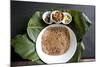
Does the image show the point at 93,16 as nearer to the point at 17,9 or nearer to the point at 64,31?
the point at 64,31

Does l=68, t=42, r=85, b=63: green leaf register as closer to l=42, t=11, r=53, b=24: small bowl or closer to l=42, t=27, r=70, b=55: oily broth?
l=42, t=27, r=70, b=55: oily broth

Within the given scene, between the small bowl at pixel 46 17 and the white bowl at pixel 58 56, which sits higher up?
the small bowl at pixel 46 17

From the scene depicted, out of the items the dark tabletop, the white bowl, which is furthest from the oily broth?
the dark tabletop

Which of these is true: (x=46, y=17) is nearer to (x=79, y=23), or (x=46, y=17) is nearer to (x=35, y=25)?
(x=35, y=25)

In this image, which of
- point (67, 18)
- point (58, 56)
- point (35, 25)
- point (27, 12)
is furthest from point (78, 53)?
point (27, 12)

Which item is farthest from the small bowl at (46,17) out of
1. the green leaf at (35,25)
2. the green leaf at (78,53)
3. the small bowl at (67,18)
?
the green leaf at (78,53)

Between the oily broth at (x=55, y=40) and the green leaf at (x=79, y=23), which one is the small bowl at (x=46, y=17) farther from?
the green leaf at (x=79, y=23)
